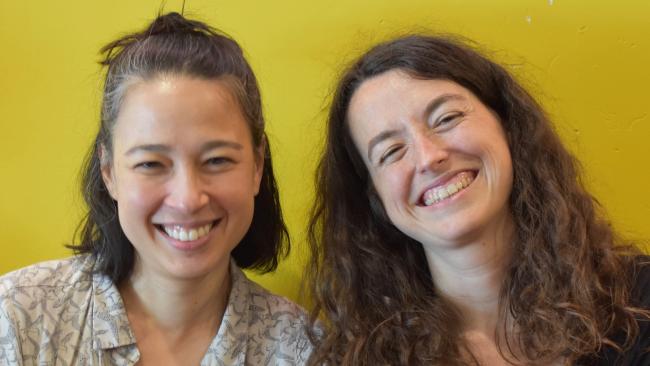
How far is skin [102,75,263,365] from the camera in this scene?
1.07 m

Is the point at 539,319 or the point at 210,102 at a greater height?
the point at 210,102

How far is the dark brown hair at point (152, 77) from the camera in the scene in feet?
3.71

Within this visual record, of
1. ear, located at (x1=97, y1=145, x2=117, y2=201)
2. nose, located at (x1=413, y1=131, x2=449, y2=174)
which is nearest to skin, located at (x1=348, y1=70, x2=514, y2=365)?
nose, located at (x1=413, y1=131, x2=449, y2=174)

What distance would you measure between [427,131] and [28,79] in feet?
3.29

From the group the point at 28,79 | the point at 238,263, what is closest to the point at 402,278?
the point at 238,263

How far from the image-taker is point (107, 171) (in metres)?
1.17

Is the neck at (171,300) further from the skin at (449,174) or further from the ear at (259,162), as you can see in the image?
the skin at (449,174)

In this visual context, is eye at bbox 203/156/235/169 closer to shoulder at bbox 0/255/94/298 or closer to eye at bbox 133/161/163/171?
eye at bbox 133/161/163/171

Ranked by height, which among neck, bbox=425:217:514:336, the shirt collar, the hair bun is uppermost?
the hair bun

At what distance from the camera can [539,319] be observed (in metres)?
1.13

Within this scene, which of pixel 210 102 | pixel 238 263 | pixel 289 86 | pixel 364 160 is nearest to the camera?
pixel 210 102

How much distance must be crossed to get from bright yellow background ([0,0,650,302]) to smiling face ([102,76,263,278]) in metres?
0.39

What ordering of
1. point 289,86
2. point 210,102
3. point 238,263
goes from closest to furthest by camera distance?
point 210,102 → point 238,263 → point 289,86

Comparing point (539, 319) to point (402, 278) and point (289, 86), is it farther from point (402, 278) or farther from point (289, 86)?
point (289, 86)
